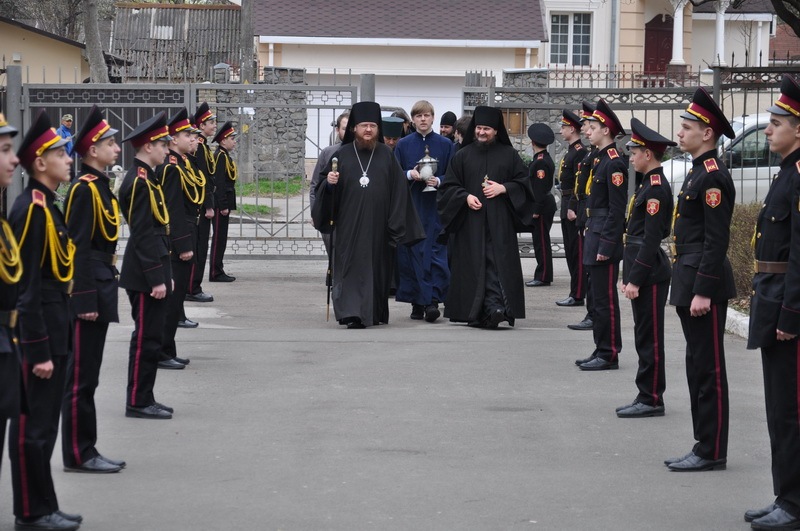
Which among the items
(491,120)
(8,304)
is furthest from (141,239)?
(491,120)

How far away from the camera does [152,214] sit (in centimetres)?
766

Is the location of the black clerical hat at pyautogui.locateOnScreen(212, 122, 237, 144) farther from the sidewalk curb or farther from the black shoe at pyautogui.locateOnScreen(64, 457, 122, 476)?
the black shoe at pyautogui.locateOnScreen(64, 457, 122, 476)

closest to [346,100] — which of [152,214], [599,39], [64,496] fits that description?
[152,214]

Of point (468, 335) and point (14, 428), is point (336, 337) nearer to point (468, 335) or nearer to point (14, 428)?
point (468, 335)

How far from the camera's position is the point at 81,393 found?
21.5 feet

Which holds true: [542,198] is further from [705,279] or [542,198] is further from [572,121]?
[705,279]

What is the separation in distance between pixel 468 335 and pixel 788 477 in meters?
5.74

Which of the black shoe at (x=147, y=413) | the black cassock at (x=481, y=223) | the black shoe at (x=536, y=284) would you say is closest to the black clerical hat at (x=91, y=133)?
the black shoe at (x=147, y=413)

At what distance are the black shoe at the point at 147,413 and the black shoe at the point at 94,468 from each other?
4.13 ft

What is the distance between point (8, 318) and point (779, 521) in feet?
11.7

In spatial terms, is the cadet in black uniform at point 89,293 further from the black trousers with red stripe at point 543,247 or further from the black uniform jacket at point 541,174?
the black trousers with red stripe at point 543,247

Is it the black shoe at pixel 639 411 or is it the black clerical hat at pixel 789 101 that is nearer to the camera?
the black clerical hat at pixel 789 101

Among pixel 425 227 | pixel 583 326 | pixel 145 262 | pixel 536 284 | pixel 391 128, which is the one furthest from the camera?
pixel 536 284

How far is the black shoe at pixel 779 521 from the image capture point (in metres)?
5.72
